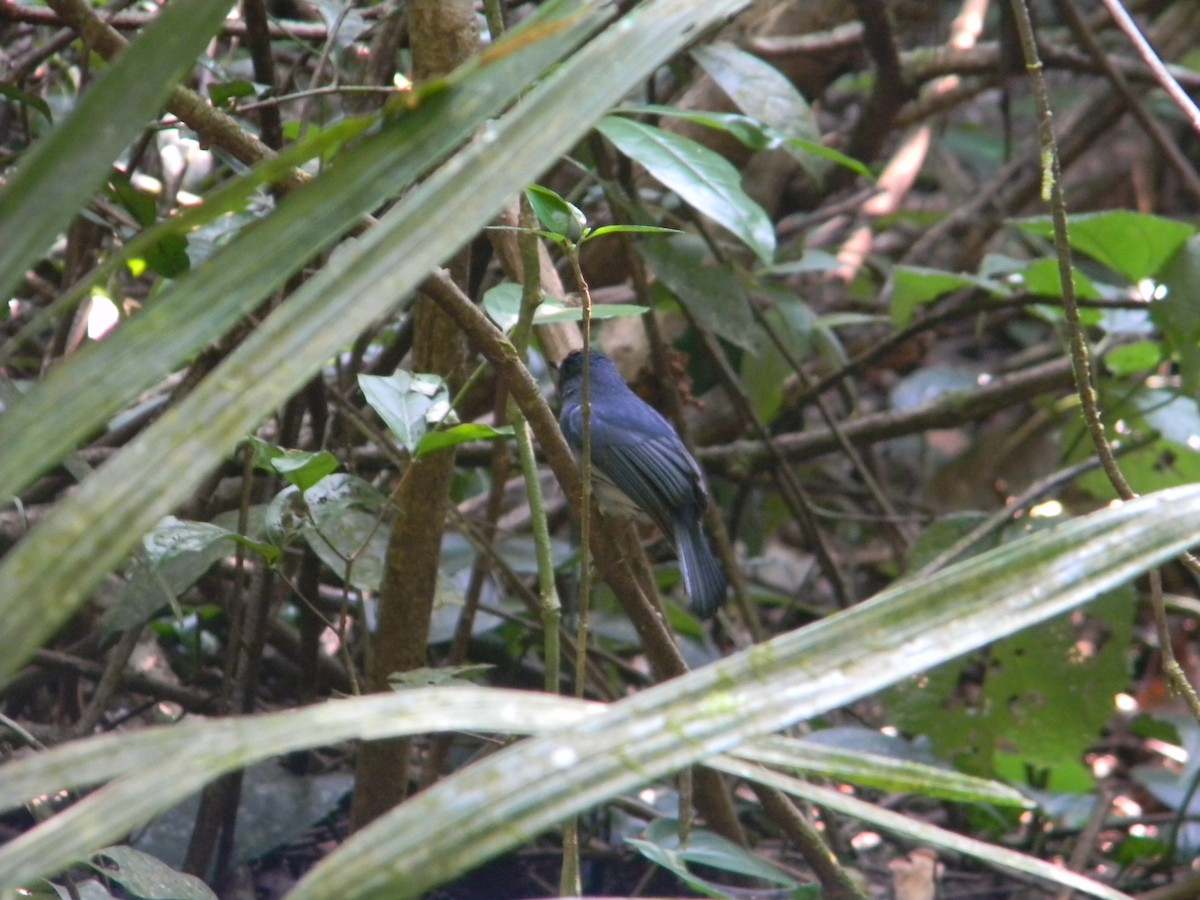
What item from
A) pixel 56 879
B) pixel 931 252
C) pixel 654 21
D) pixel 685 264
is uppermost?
pixel 931 252

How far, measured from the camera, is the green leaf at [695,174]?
252cm

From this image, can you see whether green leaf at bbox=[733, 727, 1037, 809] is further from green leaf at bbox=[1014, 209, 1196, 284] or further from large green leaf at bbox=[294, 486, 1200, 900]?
green leaf at bbox=[1014, 209, 1196, 284]

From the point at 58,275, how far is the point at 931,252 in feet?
12.3

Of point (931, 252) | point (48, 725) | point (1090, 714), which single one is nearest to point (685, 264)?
point (1090, 714)

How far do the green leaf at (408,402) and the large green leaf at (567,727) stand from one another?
2.87 ft

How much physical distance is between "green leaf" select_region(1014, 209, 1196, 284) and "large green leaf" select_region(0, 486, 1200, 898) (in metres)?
2.17

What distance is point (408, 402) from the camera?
75.5 inches

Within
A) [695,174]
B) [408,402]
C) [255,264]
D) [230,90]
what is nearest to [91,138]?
[255,264]

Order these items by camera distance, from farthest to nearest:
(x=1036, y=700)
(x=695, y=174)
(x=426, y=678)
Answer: (x=1036, y=700) < (x=695, y=174) < (x=426, y=678)

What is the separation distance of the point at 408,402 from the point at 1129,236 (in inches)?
85.1

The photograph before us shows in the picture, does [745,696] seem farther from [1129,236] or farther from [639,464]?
[1129,236]

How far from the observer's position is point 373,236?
3.35 feet

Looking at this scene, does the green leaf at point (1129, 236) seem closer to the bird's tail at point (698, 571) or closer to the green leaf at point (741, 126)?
the green leaf at point (741, 126)

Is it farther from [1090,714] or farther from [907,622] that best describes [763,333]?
[907,622]
